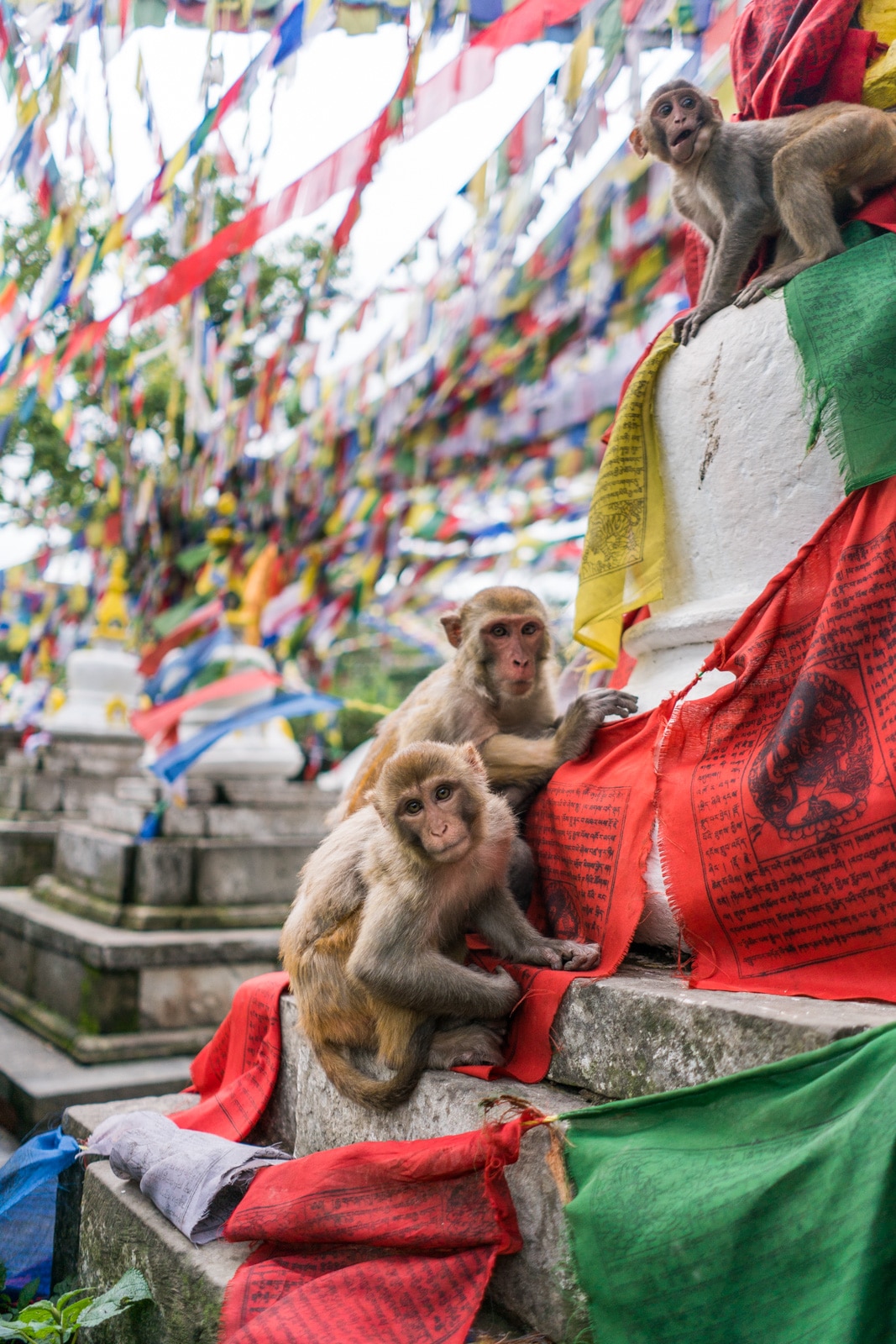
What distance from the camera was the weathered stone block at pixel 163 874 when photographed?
5125 mm

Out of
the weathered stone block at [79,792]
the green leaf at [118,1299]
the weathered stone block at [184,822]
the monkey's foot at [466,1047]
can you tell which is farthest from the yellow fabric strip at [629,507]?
the weathered stone block at [79,792]

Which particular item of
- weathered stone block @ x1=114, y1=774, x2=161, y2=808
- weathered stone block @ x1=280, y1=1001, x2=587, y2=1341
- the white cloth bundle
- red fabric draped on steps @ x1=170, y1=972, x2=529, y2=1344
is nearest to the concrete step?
weathered stone block @ x1=114, y1=774, x2=161, y2=808

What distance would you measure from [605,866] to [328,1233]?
0.84m

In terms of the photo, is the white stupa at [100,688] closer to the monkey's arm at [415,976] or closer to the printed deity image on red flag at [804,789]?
the monkey's arm at [415,976]

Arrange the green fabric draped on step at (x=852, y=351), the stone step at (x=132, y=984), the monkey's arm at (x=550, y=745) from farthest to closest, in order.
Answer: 1. the stone step at (x=132, y=984)
2. the monkey's arm at (x=550, y=745)
3. the green fabric draped on step at (x=852, y=351)

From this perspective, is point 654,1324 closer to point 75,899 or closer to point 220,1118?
point 220,1118

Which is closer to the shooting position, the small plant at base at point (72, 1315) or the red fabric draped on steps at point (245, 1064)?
the small plant at base at point (72, 1315)

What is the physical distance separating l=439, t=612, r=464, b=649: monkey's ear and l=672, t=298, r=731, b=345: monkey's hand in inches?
35.4

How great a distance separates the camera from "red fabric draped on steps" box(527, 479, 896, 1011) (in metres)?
1.50

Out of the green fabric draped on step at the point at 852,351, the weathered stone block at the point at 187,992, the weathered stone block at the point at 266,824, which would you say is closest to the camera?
the green fabric draped on step at the point at 852,351

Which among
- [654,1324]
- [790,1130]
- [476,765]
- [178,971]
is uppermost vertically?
[476,765]

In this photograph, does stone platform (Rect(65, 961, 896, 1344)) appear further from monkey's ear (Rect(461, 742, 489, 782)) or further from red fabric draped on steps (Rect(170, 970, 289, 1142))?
monkey's ear (Rect(461, 742, 489, 782))

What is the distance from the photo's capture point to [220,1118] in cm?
247

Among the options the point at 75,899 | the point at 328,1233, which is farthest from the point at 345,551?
the point at 328,1233
